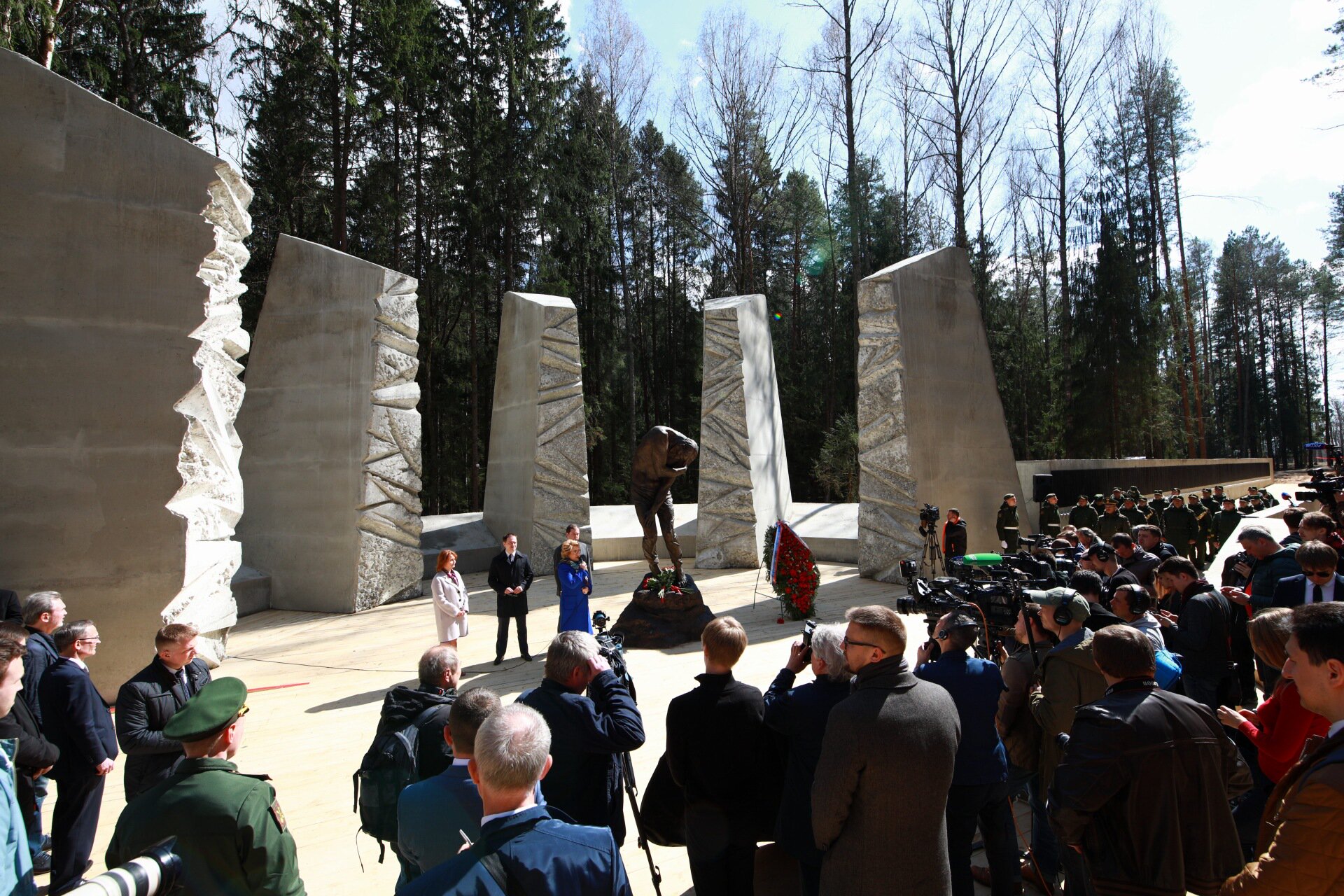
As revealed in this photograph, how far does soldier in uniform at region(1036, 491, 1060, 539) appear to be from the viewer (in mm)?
12180

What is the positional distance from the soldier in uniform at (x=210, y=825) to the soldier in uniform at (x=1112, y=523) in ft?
30.8

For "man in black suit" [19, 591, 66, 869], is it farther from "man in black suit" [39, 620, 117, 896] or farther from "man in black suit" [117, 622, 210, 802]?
"man in black suit" [117, 622, 210, 802]

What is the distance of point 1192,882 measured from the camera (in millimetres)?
2166

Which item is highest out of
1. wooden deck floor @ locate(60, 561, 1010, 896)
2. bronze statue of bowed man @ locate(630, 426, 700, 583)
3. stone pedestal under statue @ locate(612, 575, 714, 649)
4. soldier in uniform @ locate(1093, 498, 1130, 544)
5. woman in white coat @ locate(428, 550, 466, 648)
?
bronze statue of bowed man @ locate(630, 426, 700, 583)

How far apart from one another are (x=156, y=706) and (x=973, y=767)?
3.31m

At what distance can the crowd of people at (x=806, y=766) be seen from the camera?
5.38ft

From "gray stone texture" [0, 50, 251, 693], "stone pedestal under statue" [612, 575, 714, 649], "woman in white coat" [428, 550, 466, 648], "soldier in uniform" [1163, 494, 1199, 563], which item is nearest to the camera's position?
"gray stone texture" [0, 50, 251, 693]

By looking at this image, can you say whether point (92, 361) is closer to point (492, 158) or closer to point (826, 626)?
point (826, 626)

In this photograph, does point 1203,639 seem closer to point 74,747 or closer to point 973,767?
point 973,767

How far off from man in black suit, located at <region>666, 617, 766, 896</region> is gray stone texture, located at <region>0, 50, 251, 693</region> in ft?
20.3

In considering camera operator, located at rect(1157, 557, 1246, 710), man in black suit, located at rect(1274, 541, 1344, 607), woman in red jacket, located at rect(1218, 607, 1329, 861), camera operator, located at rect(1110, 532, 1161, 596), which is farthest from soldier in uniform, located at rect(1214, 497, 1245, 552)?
woman in red jacket, located at rect(1218, 607, 1329, 861)

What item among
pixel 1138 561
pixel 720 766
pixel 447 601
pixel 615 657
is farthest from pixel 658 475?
pixel 720 766

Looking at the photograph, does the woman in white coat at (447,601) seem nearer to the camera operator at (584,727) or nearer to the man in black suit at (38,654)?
the man in black suit at (38,654)

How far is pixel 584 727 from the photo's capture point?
2.49 meters
